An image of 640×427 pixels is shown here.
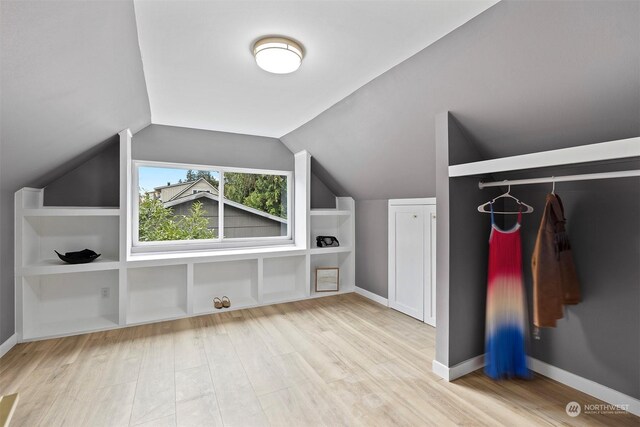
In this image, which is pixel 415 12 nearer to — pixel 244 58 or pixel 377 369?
pixel 244 58

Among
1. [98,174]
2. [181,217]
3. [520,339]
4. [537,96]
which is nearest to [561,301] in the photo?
[520,339]

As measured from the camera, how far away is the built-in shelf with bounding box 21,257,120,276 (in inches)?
107

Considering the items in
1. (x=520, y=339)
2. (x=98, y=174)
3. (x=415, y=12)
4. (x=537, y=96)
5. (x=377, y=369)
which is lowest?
(x=377, y=369)

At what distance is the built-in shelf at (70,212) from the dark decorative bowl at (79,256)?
0.38 metres

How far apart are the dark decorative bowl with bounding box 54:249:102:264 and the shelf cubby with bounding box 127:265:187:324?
0.41 metres

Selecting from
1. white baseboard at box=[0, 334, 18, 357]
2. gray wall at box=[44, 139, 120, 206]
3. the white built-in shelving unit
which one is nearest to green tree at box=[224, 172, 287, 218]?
the white built-in shelving unit

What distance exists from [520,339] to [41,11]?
10.4 ft

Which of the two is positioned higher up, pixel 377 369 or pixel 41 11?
pixel 41 11

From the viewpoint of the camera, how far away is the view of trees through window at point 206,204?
3691 mm

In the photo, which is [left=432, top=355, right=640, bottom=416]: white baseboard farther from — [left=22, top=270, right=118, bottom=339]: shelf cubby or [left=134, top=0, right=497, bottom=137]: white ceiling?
[left=22, top=270, right=118, bottom=339]: shelf cubby

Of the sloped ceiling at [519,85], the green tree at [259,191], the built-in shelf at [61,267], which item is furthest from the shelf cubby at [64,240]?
the sloped ceiling at [519,85]

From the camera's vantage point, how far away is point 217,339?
2.87 metres

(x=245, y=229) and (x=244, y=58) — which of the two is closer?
(x=244, y=58)

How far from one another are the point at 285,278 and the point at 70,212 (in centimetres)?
256
